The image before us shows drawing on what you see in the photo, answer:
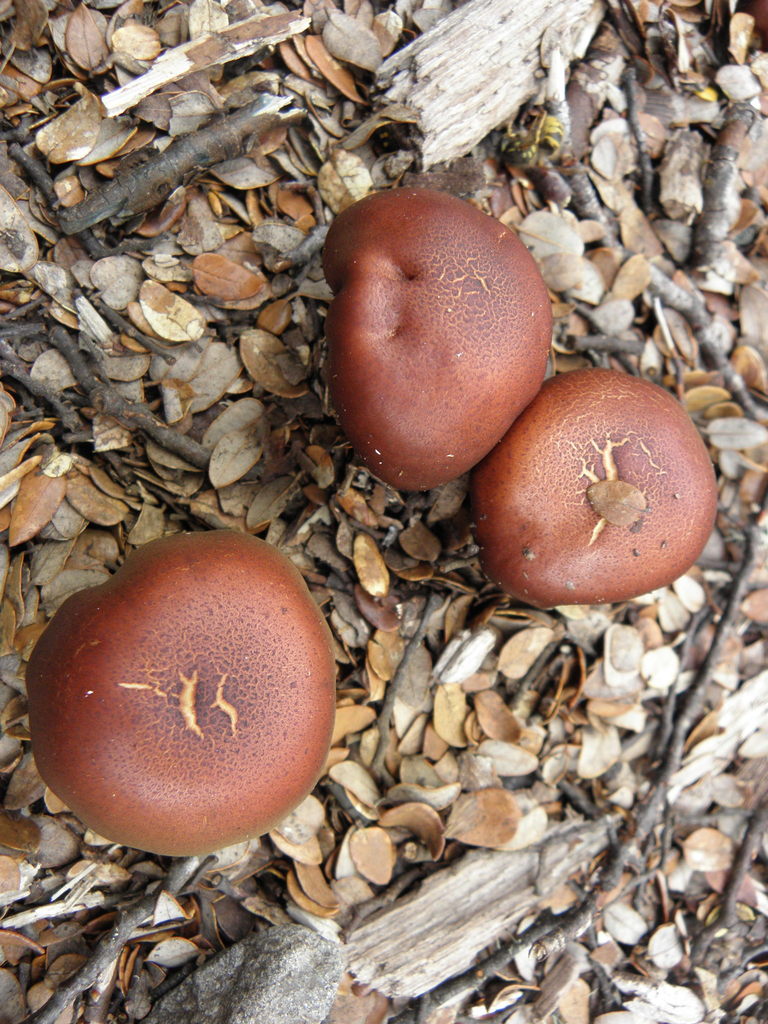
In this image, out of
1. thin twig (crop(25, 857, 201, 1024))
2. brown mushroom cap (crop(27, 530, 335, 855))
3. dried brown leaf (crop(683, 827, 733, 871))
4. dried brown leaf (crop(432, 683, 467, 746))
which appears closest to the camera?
brown mushroom cap (crop(27, 530, 335, 855))

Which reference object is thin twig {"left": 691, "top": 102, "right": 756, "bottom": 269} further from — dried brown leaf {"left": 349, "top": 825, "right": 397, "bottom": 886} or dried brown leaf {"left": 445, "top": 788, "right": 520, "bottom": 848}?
dried brown leaf {"left": 349, "top": 825, "right": 397, "bottom": 886}

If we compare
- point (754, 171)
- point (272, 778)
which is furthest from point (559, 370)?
point (272, 778)

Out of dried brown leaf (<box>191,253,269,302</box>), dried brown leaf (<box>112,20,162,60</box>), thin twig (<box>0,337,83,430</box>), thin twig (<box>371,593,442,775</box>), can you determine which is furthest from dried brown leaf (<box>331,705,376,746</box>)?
dried brown leaf (<box>112,20,162,60</box>)

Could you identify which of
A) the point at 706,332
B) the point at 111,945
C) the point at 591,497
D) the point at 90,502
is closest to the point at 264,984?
the point at 111,945

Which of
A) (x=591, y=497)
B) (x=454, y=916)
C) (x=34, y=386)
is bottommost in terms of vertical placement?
(x=454, y=916)

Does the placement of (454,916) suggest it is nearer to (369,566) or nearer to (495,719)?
(495,719)

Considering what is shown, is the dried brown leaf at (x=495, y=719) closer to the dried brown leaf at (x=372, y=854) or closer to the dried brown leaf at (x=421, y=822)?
the dried brown leaf at (x=421, y=822)

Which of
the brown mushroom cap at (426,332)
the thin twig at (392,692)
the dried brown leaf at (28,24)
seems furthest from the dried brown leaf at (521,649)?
the dried brown leaf at (28,24)
